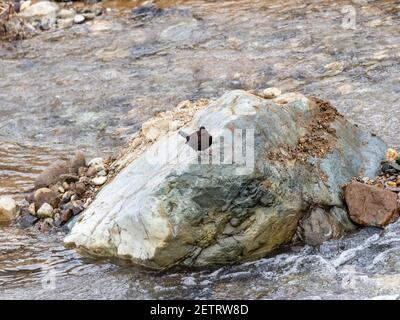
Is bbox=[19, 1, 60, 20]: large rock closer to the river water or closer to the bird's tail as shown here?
the river water

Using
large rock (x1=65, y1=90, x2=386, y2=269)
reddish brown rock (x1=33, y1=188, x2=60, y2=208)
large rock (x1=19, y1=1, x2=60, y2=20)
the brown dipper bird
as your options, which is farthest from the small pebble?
the brown dipper bird

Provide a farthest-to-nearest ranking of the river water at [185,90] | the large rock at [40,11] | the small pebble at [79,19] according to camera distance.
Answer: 1. the large rock at [40,11]
2. the small pebble at [79,19]
3. the river water at [185,90]

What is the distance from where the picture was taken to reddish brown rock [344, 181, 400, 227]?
4.67 m

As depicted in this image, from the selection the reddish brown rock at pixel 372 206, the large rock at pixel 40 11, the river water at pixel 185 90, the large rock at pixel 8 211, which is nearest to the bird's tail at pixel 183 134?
the river water at pixel 185 90

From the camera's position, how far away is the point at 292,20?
9.84 m

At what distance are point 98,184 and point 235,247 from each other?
1.58 metres

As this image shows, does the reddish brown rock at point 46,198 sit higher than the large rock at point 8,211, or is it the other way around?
the reddish brown rock at point 46,198

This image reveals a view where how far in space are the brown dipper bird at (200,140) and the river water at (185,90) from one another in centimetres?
82

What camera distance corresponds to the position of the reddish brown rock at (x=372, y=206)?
467 centimetres

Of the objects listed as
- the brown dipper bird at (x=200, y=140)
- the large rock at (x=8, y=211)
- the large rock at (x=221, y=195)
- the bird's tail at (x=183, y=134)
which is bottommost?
the large rock at (x=8, y=211)

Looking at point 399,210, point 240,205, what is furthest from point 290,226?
point 399,210

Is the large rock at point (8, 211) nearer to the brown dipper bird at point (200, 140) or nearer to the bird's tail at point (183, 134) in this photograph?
the bird's tail at point (183, 134)

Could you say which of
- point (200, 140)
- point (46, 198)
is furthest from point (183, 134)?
point (46, 198)

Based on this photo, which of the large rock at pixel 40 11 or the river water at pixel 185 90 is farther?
the large rock at pixel 40 11
